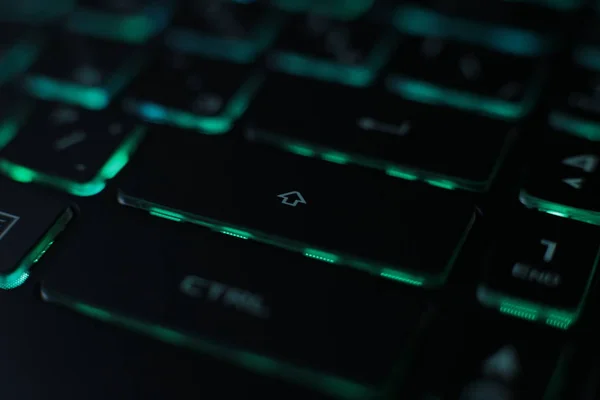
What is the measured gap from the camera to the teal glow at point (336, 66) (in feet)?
1.67

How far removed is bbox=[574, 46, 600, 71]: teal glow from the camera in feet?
1.63

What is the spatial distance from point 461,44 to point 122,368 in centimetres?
34

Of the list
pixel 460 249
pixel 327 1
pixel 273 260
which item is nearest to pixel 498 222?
pixel 460 249

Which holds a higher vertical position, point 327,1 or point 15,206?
point 327,1

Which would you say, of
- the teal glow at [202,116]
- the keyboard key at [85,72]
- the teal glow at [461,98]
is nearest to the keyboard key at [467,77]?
the teal glow at [461,98]

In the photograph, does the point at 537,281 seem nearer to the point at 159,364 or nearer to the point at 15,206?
the point at 159,364

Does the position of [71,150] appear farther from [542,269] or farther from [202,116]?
[542,269]

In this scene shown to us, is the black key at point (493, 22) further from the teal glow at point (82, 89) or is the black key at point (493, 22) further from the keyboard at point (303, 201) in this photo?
the teal glow at point (82, 89)

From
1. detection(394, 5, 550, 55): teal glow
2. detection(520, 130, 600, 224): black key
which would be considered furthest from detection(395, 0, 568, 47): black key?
detection(520, 130, 600, 224): black key

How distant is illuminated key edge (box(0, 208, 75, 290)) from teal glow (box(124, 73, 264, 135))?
0.10 meters

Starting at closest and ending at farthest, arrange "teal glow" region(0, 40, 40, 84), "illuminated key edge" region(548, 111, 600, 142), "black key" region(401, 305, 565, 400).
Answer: "black key" region(401, 305, 565, 400) → "illuminated key edge" region(548, 111, 600, 142) → "teal glow" region(0, 40, 40, 84)

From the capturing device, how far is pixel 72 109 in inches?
20.1

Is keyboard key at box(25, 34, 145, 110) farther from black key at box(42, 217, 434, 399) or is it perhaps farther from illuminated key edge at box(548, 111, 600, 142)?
illuminated key edge at box(548, 111, 600, 142)

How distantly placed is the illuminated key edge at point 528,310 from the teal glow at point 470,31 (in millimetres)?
227
